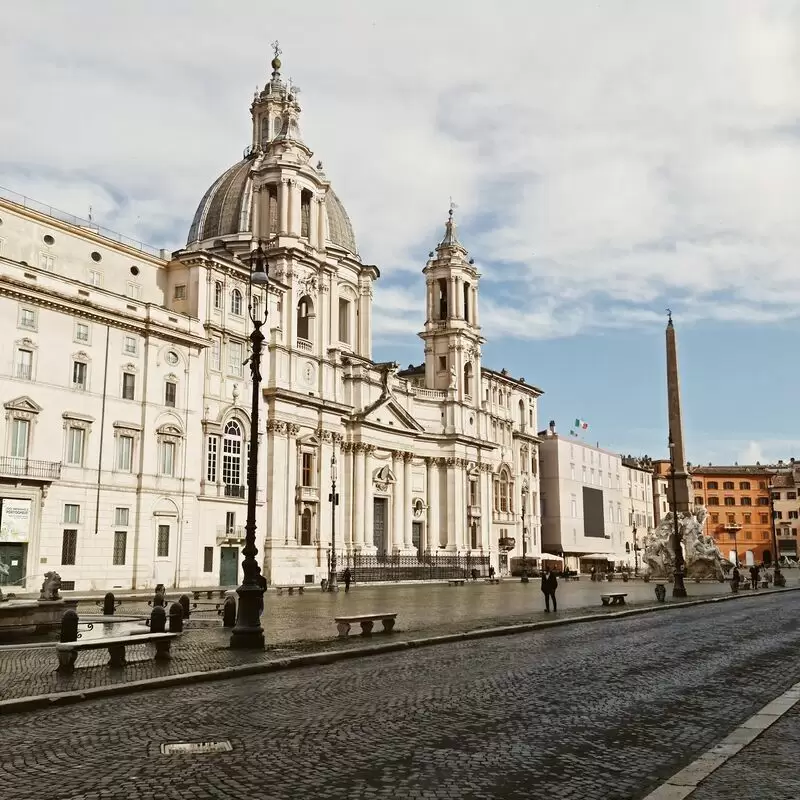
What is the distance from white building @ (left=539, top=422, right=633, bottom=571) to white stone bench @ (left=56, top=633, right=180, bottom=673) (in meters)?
77.4

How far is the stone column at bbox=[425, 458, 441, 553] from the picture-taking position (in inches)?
2869

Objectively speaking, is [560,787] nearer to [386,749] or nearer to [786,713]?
[386,749]

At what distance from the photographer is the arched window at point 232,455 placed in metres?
50.1

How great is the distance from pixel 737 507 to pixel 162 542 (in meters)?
113

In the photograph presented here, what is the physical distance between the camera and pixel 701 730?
9.07 metres

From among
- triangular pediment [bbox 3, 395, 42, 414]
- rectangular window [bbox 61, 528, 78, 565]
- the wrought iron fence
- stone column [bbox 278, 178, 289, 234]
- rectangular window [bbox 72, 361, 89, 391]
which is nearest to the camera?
triangular pediment [bbox 3, 395, 42, 414]

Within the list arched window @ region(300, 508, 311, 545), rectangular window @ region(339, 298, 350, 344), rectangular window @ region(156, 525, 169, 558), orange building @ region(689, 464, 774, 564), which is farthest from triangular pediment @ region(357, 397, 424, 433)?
orange building @ region(689, 464, 774, 564)

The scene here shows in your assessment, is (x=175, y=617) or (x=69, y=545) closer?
(x=175, y=617)

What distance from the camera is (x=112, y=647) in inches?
557

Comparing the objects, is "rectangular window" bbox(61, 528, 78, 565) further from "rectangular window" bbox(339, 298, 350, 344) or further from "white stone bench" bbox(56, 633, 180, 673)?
"rectangular window" bbox(339, 298, 350, 344)

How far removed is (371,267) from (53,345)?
119ft

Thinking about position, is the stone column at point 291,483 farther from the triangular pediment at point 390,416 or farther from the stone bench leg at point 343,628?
the stone bench leg at point 343,628

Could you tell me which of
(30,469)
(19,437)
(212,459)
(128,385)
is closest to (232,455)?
(212,459)

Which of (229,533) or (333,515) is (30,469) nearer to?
(229,533)
